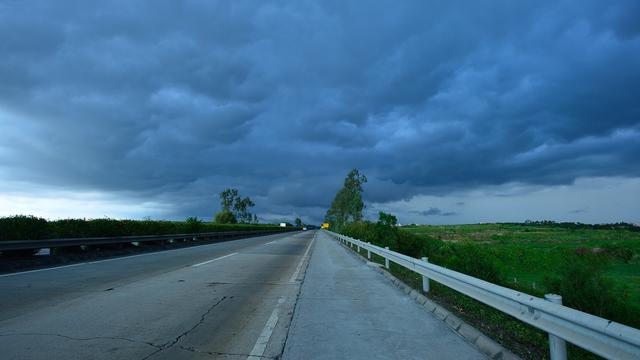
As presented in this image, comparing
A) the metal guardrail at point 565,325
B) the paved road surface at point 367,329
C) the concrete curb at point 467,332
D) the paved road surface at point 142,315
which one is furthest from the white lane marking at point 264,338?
the metal guardrail at point 565,325

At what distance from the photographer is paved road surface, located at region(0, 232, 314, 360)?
5.07 meters

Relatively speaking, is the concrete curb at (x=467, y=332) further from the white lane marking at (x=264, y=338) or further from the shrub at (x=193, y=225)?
the shrub at (x=193, y=225)

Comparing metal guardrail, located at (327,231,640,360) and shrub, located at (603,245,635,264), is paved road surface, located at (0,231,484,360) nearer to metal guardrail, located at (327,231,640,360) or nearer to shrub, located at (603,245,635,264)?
metal guardrail, located at (327,231,640,360)

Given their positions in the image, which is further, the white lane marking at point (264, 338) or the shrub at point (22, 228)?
the shrub at point (22, 228)

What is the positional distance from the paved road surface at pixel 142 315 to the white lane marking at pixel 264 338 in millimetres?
13

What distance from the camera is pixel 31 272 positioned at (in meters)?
12.6

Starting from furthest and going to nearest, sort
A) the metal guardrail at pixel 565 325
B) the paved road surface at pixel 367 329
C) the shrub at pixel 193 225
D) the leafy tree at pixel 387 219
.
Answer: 1. the shrub at pixel 193 225
2. the leafy tree at pixel 387 219
3. the paved road surface at pixel 367 329
4. the metal guardrail at pixel 565 325

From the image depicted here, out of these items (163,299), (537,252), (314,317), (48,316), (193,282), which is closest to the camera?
(48,316)

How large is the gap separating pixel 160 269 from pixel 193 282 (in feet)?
11.8

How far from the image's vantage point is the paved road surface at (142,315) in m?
5.07

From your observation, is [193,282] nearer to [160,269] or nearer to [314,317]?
[160,269]

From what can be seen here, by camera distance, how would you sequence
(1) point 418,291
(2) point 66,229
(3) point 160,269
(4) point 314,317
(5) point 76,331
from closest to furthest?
1. (5) point 76,331
2. (4) point 314,317
3. (1) point 418,291
4. (3) point 160,269
5. (2) point 66,229

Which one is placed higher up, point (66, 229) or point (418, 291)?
point (66, 229)

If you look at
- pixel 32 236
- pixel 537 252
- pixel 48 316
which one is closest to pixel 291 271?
pixel 48 316
